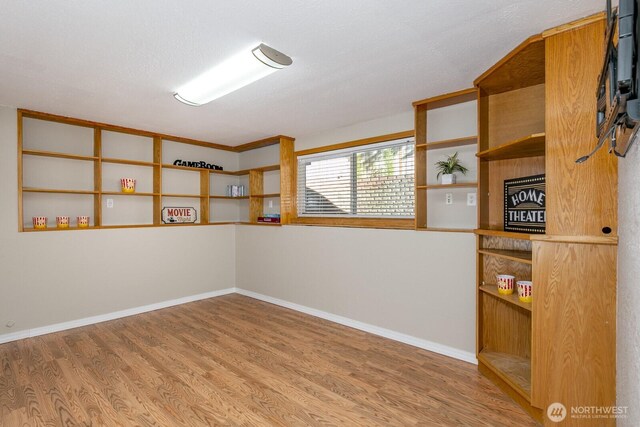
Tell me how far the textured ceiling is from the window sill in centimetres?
123

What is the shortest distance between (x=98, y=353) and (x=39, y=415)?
0.93 m

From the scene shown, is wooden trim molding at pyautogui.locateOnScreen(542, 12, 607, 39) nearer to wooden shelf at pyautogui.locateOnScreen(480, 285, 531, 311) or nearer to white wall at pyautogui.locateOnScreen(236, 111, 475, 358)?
white wall at pyautogui.locateOnScreen(236, 111, 475, 358)

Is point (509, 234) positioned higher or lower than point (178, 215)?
lower

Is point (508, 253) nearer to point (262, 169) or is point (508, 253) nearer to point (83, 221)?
point (262, 169)

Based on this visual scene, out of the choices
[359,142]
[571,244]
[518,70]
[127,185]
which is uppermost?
[518,70]

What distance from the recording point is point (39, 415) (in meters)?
2.09

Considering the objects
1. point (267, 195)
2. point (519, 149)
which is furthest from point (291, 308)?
point (519, 149)

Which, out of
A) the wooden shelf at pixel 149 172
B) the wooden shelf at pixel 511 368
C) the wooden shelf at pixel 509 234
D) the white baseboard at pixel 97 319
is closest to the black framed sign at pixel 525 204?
the wooden shelf at pixel 509 234

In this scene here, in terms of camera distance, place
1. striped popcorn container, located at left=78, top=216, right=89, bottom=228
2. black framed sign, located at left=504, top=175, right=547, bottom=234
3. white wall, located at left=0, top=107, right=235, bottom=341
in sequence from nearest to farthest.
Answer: black framed sign, located at left=504, top=175, right=547, bottom=234 < white wall, located at left=0, top=107, right=235, bottom=341 < striped popcorn container, located at left=78, top=216, right=89, bottom=228

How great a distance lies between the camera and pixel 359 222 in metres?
4.00

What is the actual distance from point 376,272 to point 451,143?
1.52 m

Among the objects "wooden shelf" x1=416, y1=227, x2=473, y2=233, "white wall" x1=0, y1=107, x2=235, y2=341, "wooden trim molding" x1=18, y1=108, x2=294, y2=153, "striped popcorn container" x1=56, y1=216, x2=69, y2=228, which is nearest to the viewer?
"wooden shelf" x1=416, y1=227, x2=473, y2=233
